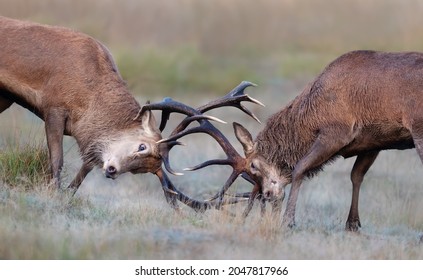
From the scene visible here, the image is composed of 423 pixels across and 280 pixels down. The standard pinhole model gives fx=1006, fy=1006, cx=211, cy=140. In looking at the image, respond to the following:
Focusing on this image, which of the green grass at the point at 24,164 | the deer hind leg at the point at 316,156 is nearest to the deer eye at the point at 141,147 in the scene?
the green grass at the point at 24,164

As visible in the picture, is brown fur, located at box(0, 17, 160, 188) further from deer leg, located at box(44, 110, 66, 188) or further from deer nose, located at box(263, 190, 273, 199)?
deer nose, located at box(263, 190, 273, 199)

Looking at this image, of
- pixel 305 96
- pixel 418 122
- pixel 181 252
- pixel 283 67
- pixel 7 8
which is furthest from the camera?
pixel 283 67

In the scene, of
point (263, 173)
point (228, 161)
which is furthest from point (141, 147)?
point (263, 173)

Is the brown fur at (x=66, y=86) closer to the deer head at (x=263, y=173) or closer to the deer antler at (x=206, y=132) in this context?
the deer antler at (x=206, y=132)

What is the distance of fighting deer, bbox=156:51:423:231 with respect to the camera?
1134cm

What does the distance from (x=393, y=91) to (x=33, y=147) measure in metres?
4.75

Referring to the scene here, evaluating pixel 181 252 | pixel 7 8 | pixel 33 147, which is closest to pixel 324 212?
pixel 33 147

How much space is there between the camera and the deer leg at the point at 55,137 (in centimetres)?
1230

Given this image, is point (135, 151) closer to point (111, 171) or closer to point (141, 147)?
point (141, 147)

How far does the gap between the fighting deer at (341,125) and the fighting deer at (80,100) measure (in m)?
0.55

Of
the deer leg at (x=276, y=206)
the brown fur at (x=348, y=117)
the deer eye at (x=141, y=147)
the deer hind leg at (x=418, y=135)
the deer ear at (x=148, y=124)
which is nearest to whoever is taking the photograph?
the deer hind leg at (x=418, y=135)

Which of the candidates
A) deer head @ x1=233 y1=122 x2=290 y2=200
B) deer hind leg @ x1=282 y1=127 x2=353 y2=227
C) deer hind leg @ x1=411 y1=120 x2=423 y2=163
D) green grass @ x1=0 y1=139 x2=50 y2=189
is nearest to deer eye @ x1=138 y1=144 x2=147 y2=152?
deer head @ x1=233 y1=122 x2=290 y2=200

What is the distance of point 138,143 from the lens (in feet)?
40.4

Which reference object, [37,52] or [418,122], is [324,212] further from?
[37,52]
